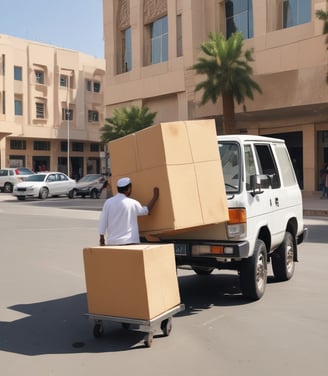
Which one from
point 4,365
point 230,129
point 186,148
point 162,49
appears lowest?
point 4,365

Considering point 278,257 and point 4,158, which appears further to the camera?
point 4,158

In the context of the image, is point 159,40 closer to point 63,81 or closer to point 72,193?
point 72,193

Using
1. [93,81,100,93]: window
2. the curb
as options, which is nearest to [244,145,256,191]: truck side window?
the curb

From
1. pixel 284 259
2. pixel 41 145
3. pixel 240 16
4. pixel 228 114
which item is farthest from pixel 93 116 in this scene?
pixel 284 259

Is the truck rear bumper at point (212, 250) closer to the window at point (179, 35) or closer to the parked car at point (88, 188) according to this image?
the parked car at point (88, 188)

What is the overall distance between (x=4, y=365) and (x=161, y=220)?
218 centimetres

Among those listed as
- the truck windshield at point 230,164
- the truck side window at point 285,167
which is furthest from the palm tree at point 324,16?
the truck windshield at point 230,164

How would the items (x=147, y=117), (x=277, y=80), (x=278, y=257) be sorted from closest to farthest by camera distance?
(x=278, y=257)
(x=277, y=80)
(x=147, y=117)

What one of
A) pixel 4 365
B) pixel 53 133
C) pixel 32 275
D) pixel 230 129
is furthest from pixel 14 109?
pixel 4 365

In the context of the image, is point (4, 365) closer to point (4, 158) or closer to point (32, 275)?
point (32, 275)

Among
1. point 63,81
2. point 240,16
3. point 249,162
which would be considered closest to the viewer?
point 249,162

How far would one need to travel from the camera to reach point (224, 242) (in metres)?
6.64

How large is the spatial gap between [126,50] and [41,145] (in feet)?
74.9

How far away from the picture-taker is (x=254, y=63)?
3325 cm
